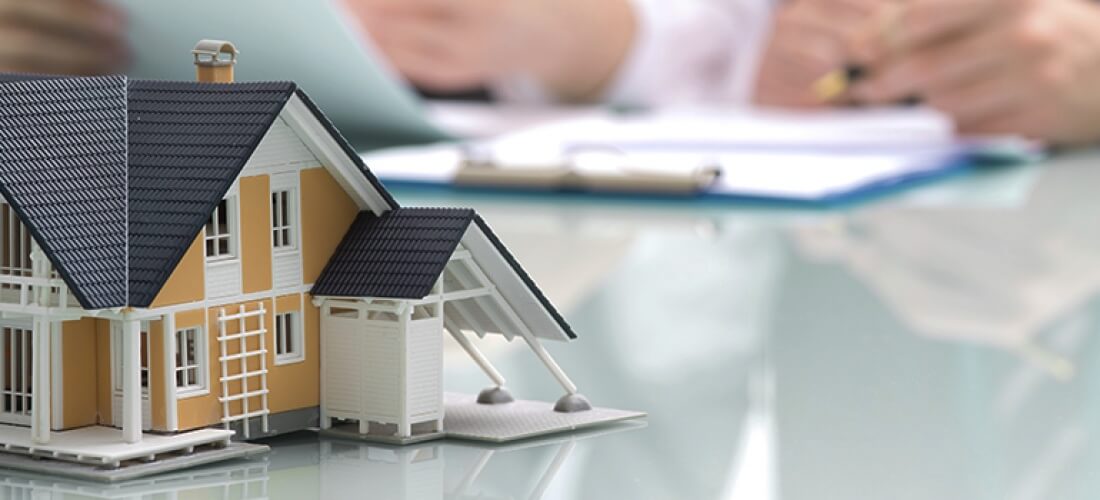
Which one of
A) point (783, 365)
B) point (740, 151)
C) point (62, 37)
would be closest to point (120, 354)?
point (783, 365)

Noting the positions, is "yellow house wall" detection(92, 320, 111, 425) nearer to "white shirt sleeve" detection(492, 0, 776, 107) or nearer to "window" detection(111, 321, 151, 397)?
"window" detection(111, 321, 151, 397)

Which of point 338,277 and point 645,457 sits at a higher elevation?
point 338,277

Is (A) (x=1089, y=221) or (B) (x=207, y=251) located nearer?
(B) (x=207, y=251)

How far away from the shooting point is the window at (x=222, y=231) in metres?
2.50

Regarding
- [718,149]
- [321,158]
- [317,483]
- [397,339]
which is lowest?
[317,483]

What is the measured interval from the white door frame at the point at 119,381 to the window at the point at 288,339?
196mm

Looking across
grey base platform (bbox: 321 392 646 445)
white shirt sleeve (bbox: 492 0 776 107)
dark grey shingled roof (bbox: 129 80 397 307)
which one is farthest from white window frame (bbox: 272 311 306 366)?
white shirt sleeve (bbox: 492 0 776 107)

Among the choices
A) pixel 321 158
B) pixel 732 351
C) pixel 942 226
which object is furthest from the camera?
pixel 942 226

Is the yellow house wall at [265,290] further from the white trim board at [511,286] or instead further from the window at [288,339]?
the white trim board at [511,286]

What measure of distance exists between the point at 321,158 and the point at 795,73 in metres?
5.05

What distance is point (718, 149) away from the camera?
6.50m

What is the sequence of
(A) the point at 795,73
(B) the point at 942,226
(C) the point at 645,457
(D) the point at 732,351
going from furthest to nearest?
(A) the point at 795,73 → (B) the point at 942,226 → (D) the point at 732,351 → (C) the point at 645,457

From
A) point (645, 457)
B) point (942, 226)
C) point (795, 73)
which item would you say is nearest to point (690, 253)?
point (942, 226)

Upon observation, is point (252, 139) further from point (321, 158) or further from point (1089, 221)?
point (1089, 221)
